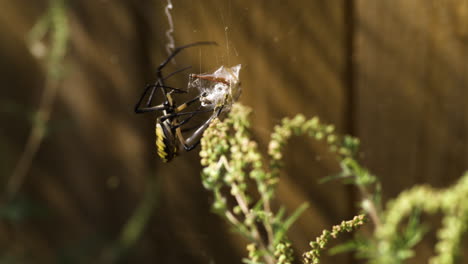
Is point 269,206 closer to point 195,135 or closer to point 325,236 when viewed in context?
point 325,236

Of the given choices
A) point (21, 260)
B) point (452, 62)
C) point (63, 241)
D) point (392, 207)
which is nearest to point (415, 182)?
point (452, 62)

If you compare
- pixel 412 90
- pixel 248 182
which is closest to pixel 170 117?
pixel 248 182

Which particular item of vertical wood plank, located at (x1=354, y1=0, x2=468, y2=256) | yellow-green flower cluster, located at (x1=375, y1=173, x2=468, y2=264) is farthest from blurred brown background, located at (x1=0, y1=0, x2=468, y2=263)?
yellow-green flower cluster, located at (x1=375, y1=173, x2=468, y2=264)

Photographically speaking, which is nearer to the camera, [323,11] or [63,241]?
[323,11]

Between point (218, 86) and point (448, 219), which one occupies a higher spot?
point (218, 86)

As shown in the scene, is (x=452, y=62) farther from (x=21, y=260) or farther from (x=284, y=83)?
(x=21, y=260)

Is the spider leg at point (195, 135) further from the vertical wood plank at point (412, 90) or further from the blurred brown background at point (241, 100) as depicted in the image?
the vertical wood plank at point (412, 90)
